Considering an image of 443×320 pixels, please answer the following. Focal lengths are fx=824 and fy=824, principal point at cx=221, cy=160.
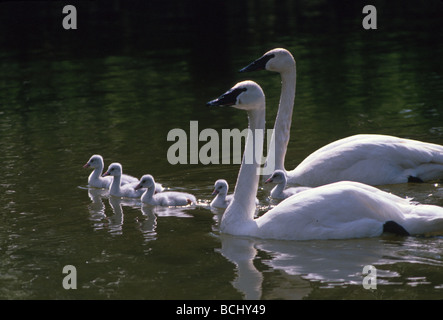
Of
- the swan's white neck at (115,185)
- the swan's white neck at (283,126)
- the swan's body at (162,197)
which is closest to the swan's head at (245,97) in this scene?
the swan's body at (162,197)

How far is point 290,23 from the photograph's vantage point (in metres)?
32.6

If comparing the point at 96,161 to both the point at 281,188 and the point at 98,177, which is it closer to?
the point at 98,177

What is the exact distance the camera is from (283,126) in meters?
12.8

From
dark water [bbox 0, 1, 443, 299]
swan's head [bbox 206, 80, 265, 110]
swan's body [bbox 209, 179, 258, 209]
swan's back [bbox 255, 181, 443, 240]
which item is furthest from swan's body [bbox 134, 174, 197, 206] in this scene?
swan's back [bbox 255, 181, 443, 240]

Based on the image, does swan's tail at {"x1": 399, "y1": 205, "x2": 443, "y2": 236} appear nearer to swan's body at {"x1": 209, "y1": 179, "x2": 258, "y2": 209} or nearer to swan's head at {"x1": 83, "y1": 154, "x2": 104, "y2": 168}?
swan's body at {"x1": 209, "y1": 179, "x2": 258, "y2": 209}

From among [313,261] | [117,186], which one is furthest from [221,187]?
[313,261]

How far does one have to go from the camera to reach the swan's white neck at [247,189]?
9578 mm

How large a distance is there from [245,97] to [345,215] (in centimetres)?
179

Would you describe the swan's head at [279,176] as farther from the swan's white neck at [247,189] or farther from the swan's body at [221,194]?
the swan's white neck at [247,189]

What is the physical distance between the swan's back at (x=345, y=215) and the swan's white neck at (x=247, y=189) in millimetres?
624

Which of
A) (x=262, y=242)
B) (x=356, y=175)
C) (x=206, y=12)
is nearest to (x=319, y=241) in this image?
(x=262, y=242)

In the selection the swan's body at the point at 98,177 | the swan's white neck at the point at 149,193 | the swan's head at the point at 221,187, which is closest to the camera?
the swan's head at the point at 221,187

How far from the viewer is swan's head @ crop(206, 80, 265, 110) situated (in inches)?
375

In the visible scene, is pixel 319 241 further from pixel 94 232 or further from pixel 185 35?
pixel 185 35
